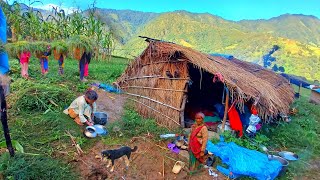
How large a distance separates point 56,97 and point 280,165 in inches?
207

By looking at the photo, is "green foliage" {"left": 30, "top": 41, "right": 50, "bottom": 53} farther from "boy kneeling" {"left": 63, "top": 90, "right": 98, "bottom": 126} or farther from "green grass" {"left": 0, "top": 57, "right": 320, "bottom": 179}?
"boy kneeling" {"left": 63, "top": 90, "right": 98, "bottom": 126}

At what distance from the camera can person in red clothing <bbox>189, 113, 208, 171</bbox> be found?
4852 mm

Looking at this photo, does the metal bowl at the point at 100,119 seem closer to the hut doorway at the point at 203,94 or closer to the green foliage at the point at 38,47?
the hut doorway at the point at 203,94

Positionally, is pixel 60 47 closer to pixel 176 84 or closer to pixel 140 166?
pixel 176 84

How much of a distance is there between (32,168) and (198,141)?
2691mm

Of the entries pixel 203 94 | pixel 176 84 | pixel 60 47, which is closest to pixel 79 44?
pixel 60 47

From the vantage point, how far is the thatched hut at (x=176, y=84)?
652cm

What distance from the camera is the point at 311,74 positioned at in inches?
1564

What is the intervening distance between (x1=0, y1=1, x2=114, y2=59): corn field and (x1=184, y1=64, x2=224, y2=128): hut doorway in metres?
6.70

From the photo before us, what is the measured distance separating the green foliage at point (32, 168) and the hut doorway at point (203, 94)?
15.5 feet

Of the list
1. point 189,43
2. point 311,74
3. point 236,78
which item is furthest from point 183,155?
point 189,43

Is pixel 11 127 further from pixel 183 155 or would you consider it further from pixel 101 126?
pixel 183 155

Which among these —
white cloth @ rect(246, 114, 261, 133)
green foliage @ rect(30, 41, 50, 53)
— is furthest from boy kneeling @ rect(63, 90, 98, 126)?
white cloth @ rect(246, 114, 261, 133)

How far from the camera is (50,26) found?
1522 cm
